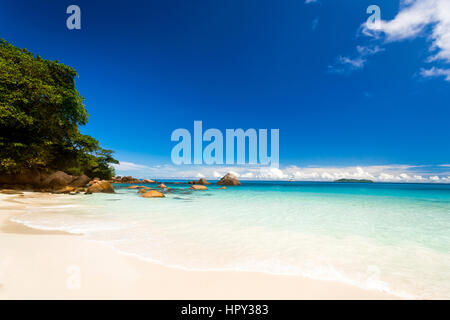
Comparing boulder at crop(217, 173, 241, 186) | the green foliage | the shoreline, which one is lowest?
boulder at crop(217, 173, 241, 186)

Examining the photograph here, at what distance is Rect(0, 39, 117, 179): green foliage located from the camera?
388 inches

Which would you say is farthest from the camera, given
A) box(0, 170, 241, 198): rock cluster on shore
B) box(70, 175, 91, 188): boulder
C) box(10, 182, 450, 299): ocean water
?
box(70, 175, 91, 188): boulder

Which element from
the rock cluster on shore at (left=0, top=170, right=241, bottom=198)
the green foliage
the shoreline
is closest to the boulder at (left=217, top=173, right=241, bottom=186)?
the rock cluster on shore at (left=0, top=170, right=241, bottom=198)

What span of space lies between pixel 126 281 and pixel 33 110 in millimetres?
15137

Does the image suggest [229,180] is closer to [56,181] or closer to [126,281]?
[56,181]

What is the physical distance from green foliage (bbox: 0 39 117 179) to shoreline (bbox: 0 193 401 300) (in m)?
12.2

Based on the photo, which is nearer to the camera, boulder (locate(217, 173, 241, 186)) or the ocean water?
the ocean water

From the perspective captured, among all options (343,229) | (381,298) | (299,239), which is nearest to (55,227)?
(299,239)

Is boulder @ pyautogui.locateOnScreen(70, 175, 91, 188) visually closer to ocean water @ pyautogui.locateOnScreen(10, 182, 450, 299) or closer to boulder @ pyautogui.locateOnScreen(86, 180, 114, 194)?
boulder @ pyautogui.locateOnScreen(86, 180, 114, 194)

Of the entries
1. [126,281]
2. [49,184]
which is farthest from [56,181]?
[126,281]

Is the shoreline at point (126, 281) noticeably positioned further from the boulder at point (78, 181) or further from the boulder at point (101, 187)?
the boulder at point (78, 181)

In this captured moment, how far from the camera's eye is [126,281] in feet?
6.74

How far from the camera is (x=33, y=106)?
36.7 feet

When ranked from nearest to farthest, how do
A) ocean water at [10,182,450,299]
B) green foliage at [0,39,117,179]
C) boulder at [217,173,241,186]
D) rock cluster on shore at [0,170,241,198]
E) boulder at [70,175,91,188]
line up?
1. ocean water at [10,182,450,299]
2. green foliage at [0,39,117,179]
3. rock cluster on shore at [0,170,241,198]
4. boulder at [70,175,91,188]
5. boulder at [217,173,241,186]
